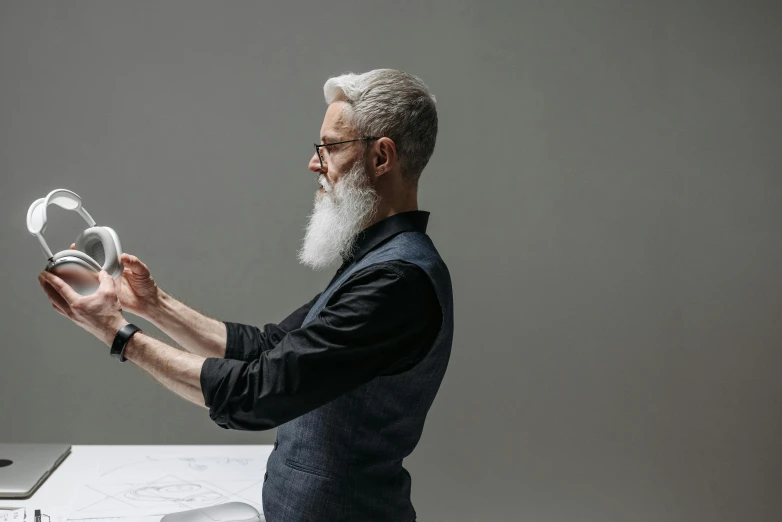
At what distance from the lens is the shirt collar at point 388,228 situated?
182 centimetres

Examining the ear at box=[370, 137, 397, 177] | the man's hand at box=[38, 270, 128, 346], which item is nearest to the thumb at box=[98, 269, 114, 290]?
the man's hand at box=[38, 270, 128, 346]

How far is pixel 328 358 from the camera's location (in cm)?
152

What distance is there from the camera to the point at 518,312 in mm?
3932

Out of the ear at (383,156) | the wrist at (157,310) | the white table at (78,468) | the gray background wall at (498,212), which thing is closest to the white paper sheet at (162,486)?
the white table at (78,468)

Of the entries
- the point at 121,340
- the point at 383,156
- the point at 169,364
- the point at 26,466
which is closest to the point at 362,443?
the point at 169,364

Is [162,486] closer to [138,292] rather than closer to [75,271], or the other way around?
[138,292]

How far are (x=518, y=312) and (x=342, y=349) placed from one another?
2530mm

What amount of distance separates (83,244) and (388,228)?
795 millimetres

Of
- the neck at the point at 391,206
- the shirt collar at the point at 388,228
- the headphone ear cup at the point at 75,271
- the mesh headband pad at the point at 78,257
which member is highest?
the neck at the point at 391,206

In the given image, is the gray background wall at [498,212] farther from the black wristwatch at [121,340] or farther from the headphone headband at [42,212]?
the black wristwatch at [121,340]

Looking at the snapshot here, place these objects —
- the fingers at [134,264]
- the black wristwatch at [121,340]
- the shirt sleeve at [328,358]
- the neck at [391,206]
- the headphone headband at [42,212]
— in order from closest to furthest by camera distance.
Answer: the shirt sleeve at [328,358], the black wristwatch at [121,340], the headphone headband at [42,212], the neck at [391,206], the fingers at [134,264]

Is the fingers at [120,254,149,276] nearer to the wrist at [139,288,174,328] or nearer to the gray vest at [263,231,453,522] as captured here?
the wrist at [139,288,174,328]

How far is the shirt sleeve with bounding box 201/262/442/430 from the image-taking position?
1.51 metres

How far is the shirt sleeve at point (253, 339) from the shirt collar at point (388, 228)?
0.43 metres
